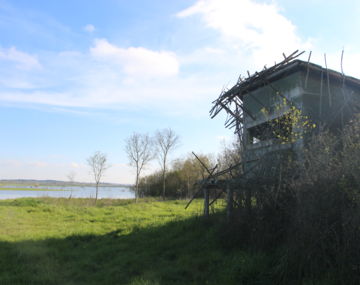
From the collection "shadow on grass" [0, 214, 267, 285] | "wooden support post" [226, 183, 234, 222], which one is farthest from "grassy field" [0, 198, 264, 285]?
"wooden support post" [226, 183, 234, 222]

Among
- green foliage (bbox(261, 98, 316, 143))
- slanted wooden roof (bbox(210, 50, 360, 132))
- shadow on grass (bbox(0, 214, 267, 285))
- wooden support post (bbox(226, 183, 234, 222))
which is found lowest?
shadow on grass (bbox(0, 214, 267, 285))

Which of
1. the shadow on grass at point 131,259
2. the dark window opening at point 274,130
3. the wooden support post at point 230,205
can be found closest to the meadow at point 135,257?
the shadow on grass at point 131,259

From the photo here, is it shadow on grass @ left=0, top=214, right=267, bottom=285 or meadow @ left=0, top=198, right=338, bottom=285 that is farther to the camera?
shadow on grass @ left=0, top=214, right=267, bottom=285

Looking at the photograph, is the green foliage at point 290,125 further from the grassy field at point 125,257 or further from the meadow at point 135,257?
the grassy field at point 125,257

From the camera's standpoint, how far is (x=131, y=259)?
26.3ft

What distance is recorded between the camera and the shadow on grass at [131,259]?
6.47 meters

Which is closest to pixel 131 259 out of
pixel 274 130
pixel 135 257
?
pixel 135 257

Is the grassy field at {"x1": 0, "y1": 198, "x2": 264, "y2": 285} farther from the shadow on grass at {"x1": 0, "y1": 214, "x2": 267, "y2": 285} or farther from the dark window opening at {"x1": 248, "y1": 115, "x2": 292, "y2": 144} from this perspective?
the dark window opening at {"x1": 248, "y1": 115, "x2": 292, "y2": 144}

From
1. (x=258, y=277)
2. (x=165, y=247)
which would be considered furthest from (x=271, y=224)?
(x=165, y=247)

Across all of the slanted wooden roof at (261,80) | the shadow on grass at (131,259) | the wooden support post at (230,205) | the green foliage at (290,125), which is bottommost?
the shadow on grass at (131,259)

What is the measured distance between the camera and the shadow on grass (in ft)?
21.2

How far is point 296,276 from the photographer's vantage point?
538 cm

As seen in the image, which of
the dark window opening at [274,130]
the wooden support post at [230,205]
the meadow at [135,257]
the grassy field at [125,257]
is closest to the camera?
the meadow at [135,257]

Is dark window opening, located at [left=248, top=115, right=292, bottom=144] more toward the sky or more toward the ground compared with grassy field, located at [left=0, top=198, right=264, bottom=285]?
more toward the sky
